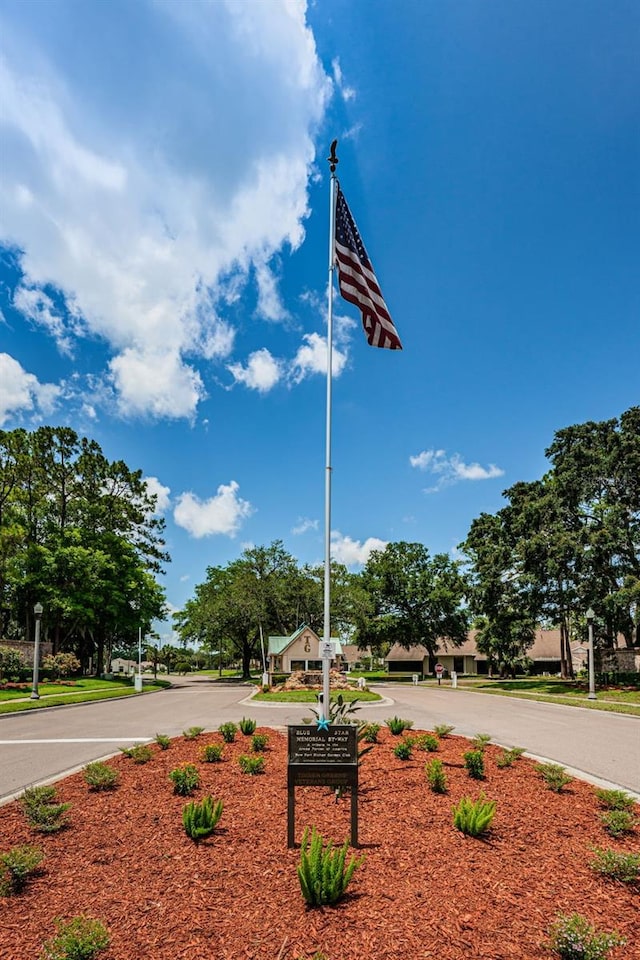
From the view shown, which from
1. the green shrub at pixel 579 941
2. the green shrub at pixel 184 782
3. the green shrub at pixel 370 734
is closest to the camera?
the green shrub at pixel 579 941

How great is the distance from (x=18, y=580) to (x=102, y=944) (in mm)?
37491

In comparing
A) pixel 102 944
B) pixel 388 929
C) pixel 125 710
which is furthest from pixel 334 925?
pixel 125 710

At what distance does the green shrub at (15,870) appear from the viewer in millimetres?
4426

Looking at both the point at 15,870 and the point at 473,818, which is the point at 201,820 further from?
the point at 473,818

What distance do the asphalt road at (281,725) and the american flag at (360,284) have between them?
7.48 m

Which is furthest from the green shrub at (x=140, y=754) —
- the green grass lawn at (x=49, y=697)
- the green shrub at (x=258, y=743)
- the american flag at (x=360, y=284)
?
the green grass lawn at (x=49, y=697)

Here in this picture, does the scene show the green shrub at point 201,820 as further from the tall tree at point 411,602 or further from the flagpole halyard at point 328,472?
the tall tree at point 411,602

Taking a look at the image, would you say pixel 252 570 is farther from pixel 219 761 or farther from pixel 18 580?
pixel 219 761

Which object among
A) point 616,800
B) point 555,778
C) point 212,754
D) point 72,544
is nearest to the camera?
point 616,800

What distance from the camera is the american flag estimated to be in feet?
30.4

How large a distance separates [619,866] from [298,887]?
2.61m

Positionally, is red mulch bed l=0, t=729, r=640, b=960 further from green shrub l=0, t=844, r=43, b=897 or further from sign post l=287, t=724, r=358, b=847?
sign post l=287, t=724, r=358, b=847

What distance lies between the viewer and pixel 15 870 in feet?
14.8

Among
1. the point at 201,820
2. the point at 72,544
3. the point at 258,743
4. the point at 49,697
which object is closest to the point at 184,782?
the point at 201,820
